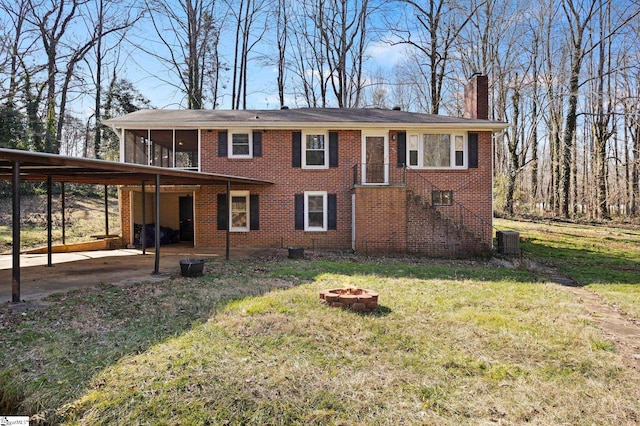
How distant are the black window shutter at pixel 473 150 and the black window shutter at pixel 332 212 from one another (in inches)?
205

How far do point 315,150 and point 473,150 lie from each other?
19.3ft

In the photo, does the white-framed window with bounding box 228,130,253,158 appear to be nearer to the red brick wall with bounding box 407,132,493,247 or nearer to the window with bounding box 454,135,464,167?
the red brick wall with bounding box 407,132,493,247

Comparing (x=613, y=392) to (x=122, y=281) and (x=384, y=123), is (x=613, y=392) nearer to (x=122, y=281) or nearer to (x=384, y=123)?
(x=122, y=281)

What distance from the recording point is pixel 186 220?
55.0 ft

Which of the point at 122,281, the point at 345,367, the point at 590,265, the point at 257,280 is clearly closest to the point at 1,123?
the point at 122,281

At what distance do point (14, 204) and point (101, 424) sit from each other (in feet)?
15.1

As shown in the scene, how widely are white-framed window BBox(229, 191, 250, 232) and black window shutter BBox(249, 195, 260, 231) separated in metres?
0.18

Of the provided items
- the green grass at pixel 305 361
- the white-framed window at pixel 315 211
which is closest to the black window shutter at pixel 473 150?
the white-framed window at pixel 315 211

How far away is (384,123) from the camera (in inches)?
533

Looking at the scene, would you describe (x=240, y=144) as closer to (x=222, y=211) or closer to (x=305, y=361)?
(x=222, y=211)

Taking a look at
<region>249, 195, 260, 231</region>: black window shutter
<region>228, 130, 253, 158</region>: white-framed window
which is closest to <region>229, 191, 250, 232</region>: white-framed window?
<region>249, 195, 260, 231</region>: black window shutter

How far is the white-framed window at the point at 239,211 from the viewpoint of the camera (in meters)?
14.0

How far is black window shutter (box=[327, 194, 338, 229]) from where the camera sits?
13.9 meters

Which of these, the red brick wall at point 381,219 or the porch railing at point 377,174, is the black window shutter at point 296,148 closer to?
the porch railing at point 377,174
